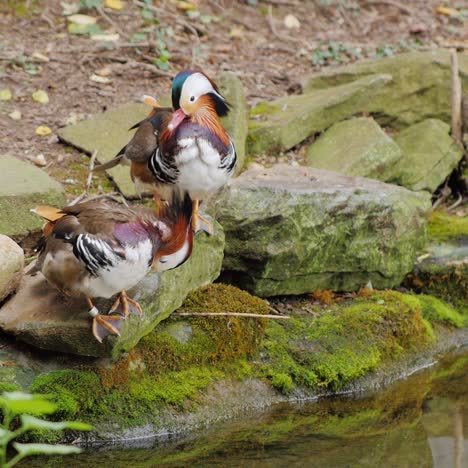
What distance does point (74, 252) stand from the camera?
337 cm

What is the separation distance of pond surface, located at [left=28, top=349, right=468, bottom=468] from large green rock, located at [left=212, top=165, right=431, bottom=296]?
0.76 metres

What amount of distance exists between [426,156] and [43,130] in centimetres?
278

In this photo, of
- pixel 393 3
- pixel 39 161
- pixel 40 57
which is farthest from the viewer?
pixel 393 3

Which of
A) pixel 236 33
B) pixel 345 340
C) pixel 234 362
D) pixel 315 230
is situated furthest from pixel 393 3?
pixel 234 362

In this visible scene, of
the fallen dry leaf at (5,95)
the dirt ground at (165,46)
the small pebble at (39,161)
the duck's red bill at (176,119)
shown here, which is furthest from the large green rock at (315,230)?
the fallen dry leaf at (5,95)

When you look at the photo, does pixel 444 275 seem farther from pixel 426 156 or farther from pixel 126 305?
pixel 126 305

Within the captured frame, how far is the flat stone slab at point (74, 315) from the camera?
363cm

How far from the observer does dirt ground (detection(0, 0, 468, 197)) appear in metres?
5.98

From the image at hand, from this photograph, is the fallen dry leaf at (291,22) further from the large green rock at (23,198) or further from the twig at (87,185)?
the large green rock at (23,198)

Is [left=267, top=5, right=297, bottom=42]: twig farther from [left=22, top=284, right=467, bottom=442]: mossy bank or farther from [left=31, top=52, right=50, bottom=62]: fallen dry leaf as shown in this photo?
[left=22, top=284, right=467, bottom=442]: mossy bank

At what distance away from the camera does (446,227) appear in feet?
18.8

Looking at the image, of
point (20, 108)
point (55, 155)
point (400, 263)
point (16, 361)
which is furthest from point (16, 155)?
point (400, 263)

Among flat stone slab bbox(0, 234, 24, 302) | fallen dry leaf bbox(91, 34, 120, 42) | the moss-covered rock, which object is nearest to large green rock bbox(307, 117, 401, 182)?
the moss-covered rock

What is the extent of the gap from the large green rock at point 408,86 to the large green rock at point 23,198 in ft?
9.40
